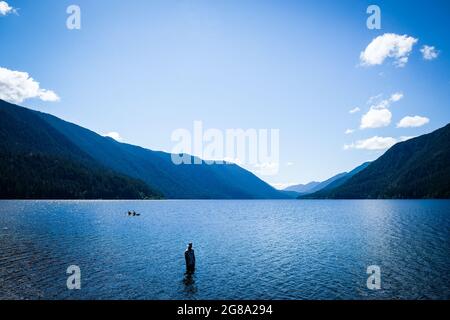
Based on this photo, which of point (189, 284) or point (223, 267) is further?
point (223, 267)

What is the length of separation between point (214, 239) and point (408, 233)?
46225 millimetres

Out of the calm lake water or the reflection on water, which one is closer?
the reflection on water

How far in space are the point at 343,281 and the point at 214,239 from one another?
38.1 meters

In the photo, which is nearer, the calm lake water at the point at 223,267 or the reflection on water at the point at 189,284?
the reflection on water at the point at 189,284

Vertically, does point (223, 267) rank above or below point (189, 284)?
below
